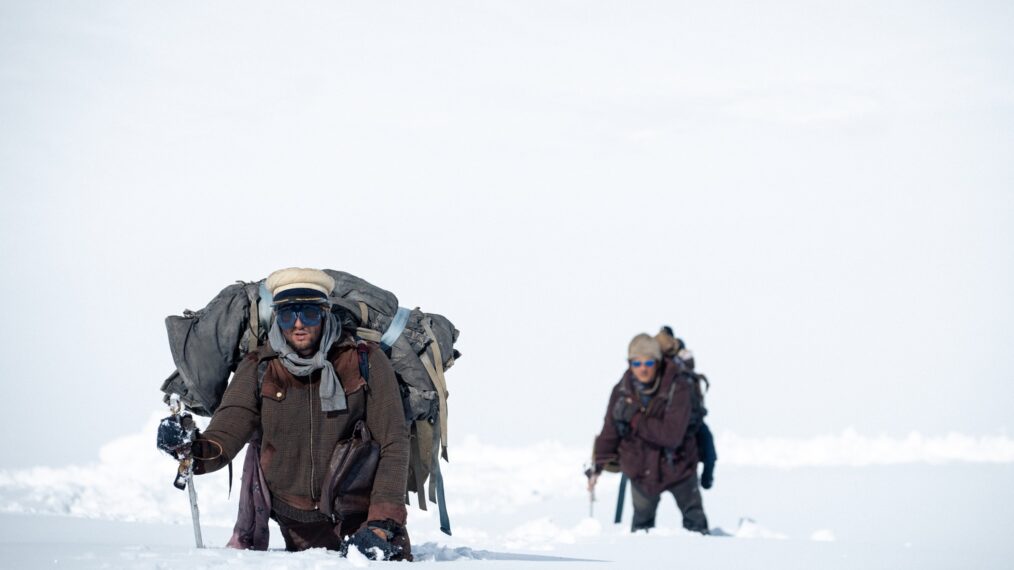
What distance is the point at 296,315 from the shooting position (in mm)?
6508

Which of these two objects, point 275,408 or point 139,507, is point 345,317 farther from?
point 139,507

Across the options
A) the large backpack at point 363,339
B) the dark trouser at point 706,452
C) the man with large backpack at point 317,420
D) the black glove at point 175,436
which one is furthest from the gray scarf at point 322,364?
the dark trouser at point 706,452

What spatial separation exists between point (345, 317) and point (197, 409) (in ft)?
3.18

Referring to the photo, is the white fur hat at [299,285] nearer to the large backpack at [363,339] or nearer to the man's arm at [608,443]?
the large backpack at [363,339]

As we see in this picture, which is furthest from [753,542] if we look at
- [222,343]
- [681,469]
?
[222,343]

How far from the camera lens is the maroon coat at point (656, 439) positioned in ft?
38.6

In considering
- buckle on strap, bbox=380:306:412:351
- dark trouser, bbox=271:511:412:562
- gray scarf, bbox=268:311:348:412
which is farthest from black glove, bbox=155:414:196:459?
buckle on strap, bbox=380:306:412:351

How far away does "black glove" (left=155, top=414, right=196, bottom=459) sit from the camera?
6.24 metres

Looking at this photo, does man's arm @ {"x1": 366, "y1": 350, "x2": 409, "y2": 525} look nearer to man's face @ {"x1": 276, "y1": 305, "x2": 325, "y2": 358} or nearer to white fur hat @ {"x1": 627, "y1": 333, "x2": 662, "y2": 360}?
man's face @ {"x1": 276, "y1": 305, "x2": 325, "y2": 358}

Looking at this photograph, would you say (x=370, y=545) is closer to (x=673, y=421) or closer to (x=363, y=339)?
(x=363, y=339)

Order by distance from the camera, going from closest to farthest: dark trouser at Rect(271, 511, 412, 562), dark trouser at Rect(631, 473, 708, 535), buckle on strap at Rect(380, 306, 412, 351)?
dark trouser at Rect(271, 511, 412, 562), buckle on strap at Rect(380, 306, 412, 351), dark trouser at Rect(631, 473, 708, 535)

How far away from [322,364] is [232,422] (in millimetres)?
542

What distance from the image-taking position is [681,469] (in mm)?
12062

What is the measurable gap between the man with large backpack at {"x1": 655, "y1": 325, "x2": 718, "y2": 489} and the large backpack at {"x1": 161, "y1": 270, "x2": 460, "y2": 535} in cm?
501
